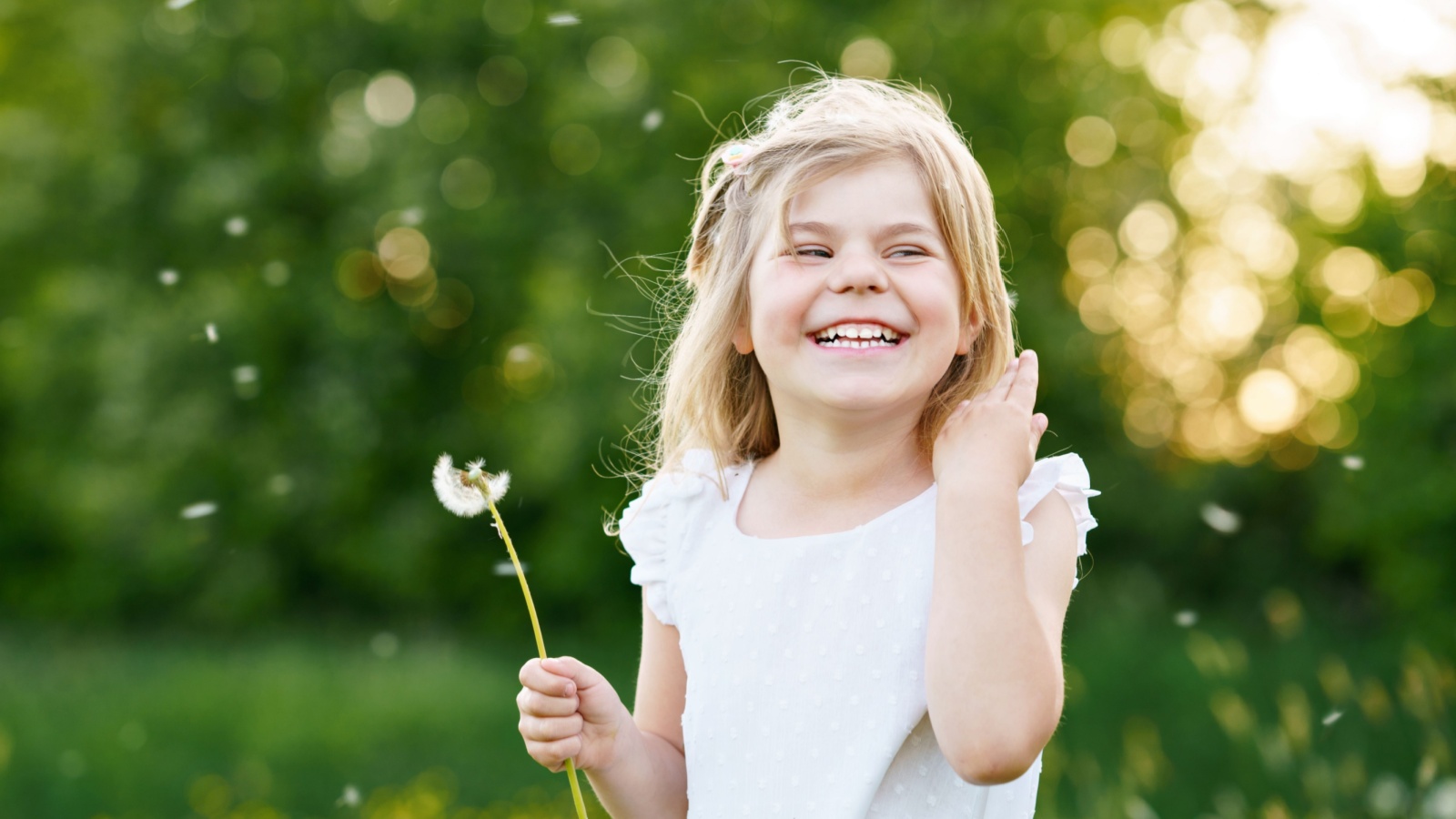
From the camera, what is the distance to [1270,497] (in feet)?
46.3

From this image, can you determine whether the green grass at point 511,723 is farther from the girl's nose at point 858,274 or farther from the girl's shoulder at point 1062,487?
the girl's nose at point 858,274

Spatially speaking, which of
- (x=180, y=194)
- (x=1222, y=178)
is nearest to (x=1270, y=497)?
(x=1222, y=178)

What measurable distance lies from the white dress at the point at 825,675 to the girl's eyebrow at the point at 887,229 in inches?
14.3

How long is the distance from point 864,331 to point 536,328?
1135 cm

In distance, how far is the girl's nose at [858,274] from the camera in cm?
184

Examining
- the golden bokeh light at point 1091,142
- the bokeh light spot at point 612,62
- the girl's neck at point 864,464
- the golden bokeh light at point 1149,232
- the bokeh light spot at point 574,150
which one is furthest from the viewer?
the bokeh light spot at point 574,150

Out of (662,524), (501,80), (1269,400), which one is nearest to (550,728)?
(662,524)

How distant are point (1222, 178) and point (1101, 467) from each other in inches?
120

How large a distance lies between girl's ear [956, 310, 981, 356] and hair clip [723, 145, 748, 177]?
42 cm

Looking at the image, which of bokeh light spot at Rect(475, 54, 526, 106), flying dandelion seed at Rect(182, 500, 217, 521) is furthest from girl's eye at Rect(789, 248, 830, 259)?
bokeh light spot at Rect(475, 54, 526, 106)

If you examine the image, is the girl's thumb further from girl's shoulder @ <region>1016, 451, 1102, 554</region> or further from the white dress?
girl's shoulder @ <region>1016, 451, 1102, 554</region>

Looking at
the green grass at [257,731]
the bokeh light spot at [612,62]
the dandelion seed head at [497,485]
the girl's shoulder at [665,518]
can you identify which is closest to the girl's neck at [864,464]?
the girl's shoulder at [665,518]

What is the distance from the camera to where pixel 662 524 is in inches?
87.6

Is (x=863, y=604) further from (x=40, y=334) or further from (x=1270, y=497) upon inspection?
(x=40, y=334)
